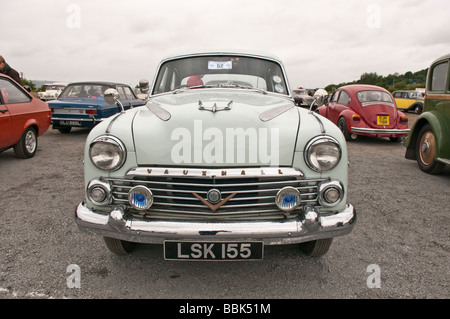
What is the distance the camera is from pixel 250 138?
7.29 feet

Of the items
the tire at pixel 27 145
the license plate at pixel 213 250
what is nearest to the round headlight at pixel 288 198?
the license plate at pixel 213 250

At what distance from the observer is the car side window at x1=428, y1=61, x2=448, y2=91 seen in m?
5.38

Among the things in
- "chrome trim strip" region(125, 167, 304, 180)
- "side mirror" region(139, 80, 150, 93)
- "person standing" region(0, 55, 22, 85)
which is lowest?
"chrome trim strip" region(125, 167, 304, 180)

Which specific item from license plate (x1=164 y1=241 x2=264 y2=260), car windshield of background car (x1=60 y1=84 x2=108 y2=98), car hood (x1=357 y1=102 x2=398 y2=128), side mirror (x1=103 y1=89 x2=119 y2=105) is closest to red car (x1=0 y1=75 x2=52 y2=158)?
car windshield of background car (x1=60 y1=84 x2=108 y2=98)

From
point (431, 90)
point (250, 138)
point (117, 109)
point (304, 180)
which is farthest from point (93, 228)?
point (117, 109)

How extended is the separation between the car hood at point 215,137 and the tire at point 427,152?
13.8ft

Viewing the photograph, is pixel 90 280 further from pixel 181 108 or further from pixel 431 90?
pixel 431 90

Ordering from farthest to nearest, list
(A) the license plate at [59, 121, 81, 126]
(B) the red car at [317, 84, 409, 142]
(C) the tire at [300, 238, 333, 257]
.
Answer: (B) the red car at [317, 84, 409, 142] < (A) the license plate at [59, 121, 81, 126] < (C) the tire at [300, 238, 333, 257]

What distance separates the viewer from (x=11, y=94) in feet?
18.8

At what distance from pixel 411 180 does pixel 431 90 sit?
69.4 inches

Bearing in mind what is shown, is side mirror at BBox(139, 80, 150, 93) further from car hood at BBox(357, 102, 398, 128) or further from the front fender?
car hood at BBox(357, 102, 398, 128)

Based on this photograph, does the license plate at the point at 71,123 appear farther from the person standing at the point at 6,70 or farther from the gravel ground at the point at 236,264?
the gravel ground at the point at 236,264

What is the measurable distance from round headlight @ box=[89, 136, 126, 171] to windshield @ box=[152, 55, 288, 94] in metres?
1.56

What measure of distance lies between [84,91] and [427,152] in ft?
26.9
